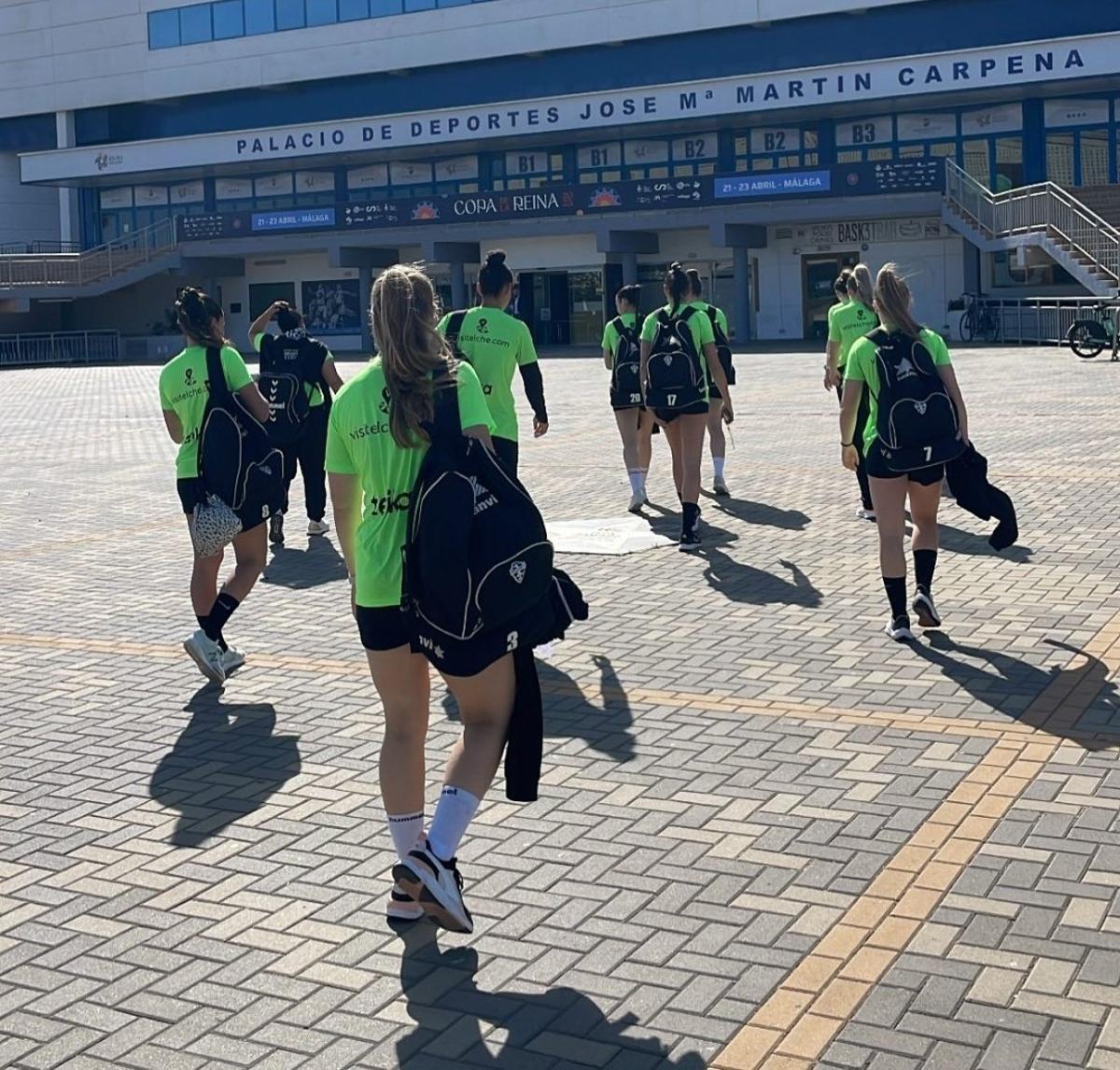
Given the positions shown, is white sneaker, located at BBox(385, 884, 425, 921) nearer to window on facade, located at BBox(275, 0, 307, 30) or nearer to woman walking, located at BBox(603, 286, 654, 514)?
woman walking, located at BBox(603, 286, 654, 514)

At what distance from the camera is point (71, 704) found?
7.36 m

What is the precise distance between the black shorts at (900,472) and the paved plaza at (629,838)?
0.76 m

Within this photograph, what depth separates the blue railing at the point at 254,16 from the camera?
50.6 m

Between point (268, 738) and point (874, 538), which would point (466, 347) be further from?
point (874, 538)

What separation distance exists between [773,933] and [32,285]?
48.0 metres

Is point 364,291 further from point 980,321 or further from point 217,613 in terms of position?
point 217,613

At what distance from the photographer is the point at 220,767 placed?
6.34 meters

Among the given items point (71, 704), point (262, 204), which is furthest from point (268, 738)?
point (262, 204)

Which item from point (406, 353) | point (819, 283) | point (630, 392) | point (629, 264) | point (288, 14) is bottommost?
point (630, 392)

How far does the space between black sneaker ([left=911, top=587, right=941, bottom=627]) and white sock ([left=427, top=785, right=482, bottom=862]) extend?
3.86 m

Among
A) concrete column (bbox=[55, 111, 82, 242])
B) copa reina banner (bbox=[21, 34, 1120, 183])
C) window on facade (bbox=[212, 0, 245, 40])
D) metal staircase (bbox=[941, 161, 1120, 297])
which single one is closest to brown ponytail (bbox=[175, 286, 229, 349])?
metal staircase (bbox=[941, 161, 1120, 297])

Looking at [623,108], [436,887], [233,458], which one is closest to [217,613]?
[233,458]

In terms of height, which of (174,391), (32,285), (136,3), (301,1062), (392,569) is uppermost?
(136,3)

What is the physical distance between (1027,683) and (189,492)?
3842 millimetres
